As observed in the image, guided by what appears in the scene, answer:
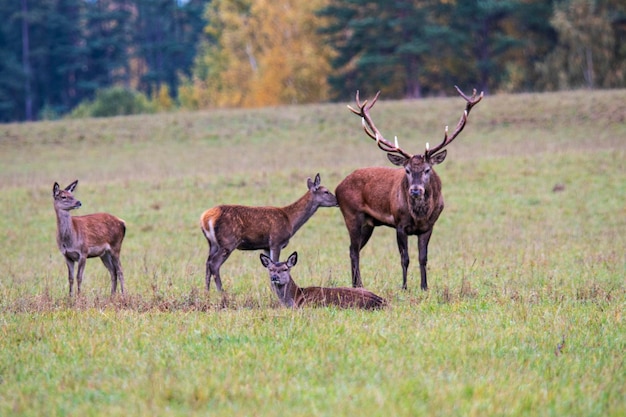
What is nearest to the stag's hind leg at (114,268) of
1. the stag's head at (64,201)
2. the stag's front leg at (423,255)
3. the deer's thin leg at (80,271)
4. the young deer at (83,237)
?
the young deer at (83,237)

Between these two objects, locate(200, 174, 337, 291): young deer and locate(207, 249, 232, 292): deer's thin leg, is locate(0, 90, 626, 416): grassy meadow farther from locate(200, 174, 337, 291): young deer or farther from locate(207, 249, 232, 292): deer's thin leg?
locate(200, 174, 337, 291): young deer

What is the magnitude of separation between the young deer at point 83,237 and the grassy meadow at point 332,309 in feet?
1.15

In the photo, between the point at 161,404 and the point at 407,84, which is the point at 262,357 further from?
the point at 407,84

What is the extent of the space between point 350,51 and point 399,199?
38814 mm

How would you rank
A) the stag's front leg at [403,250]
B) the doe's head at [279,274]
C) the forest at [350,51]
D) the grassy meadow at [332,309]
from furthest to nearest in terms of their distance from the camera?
the forest at [350,51] → the stag's front leg at [403,250] → the doe's head at [279,274] → the grassy meadow at [332,309]

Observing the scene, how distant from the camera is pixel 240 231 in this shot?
426 inches

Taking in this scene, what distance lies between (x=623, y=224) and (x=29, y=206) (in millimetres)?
11847

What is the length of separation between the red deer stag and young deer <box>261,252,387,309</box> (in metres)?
1.47

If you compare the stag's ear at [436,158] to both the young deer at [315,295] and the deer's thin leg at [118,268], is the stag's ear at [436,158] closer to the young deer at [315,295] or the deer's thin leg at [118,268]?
the young deer at [315,295]

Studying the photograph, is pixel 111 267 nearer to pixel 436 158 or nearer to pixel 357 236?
pixel 357 236

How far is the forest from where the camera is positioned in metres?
43.7

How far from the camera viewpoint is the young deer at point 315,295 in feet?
28.1

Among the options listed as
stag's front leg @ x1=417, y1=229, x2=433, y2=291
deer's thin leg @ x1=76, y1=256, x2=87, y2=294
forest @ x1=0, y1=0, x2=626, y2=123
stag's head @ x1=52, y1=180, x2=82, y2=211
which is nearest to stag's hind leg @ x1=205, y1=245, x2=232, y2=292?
deer's thin leg @ x1=76, y1=256, x2=87, y2=294

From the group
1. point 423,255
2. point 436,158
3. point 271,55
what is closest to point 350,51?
point 271,55
